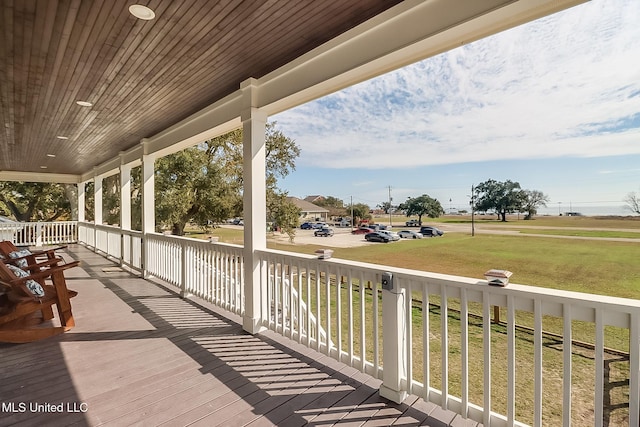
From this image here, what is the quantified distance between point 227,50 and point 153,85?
1.33m

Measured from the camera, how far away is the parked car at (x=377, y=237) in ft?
50.9

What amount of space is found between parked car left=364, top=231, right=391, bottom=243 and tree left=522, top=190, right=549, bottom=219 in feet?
28.9

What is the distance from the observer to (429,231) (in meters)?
13.7

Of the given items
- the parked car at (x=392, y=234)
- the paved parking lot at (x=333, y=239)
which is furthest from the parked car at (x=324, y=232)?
the parked car at (x=392, y=234)

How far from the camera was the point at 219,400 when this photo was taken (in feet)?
7.38

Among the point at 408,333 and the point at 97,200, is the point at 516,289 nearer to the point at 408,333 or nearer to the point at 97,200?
the point at 408,333

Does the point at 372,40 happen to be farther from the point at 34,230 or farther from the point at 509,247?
the point at 34,230

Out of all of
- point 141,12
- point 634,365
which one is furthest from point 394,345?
point 141,12

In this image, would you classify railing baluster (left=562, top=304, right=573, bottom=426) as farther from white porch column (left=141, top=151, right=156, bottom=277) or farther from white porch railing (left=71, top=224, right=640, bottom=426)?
white porch column (left=141, top=151, right=156, bottom=277)

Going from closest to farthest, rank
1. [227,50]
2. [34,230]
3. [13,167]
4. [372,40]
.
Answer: [372,40] → [227,50] → [13,167] → [34,230]

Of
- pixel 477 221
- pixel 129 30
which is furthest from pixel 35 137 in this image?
pixel 477 221

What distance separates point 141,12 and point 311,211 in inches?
684

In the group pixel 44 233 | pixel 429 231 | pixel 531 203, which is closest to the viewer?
pixel 531 203

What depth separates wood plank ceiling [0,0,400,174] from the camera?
2.23m
